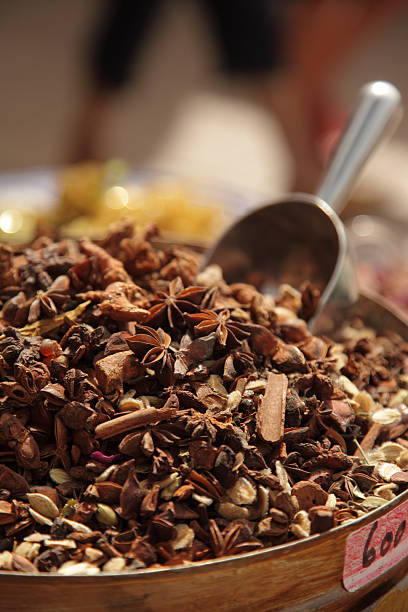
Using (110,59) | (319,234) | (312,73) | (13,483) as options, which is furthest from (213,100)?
(13,483)

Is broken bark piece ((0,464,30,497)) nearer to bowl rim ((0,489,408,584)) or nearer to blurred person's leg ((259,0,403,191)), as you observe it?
bowl rim ((0,489,408,584))

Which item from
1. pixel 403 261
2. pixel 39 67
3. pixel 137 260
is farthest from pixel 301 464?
pixel 39 67

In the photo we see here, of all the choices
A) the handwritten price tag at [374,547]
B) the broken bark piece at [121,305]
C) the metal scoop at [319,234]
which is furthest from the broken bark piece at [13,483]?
the metal scoop at [319,234]

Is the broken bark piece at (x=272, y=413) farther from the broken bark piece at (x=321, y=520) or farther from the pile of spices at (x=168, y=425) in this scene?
the broken bark piece at (x=321, y=520)

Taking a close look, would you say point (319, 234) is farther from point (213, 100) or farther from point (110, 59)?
point (213, 100)

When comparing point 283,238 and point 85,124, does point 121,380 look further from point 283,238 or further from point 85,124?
point 85,124
